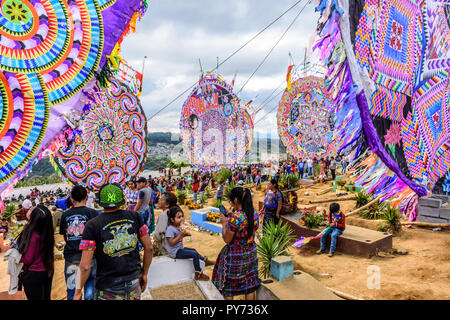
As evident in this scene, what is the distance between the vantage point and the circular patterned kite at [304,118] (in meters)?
15.9

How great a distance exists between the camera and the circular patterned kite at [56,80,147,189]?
15.3ft

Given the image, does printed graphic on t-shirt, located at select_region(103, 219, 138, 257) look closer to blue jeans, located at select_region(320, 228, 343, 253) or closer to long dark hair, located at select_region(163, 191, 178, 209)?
long dark hair, located at select_region(163, 191, 178, 209)

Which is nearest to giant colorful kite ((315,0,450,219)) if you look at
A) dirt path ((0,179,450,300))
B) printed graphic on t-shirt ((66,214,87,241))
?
dirt path ((0,179,450,300))

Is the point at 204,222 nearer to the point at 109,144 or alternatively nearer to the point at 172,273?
the point at 109,144

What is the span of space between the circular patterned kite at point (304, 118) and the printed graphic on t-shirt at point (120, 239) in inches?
579

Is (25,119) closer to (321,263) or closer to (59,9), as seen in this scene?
(59,9)

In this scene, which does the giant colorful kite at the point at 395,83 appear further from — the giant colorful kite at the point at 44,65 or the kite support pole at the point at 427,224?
the giant colorful kite at the point at 44,65

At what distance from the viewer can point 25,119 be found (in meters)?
2.80

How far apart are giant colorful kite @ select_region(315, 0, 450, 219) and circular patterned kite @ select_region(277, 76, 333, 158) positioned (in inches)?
331

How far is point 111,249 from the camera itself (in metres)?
2.22

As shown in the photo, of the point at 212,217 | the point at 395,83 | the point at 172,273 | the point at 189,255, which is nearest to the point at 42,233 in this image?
the point at 172,273

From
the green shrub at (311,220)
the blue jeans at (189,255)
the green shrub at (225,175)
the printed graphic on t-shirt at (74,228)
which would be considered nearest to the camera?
the printed graphic on t-shirt at (74,228)

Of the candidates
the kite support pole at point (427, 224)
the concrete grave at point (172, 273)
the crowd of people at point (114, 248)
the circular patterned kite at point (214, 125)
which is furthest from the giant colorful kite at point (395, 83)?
the circular patterned kite at point (214, 125)

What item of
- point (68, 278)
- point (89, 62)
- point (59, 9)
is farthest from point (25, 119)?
point (68, 278)
